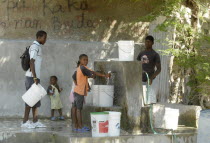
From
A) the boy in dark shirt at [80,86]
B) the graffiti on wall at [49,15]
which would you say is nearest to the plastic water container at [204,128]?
the boy in dark shirt at [80,86]

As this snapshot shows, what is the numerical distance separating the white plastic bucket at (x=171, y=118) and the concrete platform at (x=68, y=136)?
0.20 meters

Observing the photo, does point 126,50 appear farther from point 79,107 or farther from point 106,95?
point 79,107

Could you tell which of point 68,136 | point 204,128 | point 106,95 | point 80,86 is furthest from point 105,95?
point 204,128

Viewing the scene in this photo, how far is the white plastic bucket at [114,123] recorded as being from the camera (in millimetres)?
7137

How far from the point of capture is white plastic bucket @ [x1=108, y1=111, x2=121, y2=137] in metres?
7.14

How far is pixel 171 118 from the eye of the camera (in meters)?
7.82

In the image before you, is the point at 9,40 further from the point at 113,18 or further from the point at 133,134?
the point at 133,134

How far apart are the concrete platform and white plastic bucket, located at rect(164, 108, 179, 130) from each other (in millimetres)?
196

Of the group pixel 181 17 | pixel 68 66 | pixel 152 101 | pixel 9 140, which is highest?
pixel 181 17

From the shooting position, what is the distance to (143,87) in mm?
8125

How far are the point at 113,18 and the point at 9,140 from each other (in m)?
4.21

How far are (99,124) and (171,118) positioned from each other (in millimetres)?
1423

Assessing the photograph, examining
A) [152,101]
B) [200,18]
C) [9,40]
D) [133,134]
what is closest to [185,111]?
[152,101]

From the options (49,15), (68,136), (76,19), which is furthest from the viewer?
(76,19)
